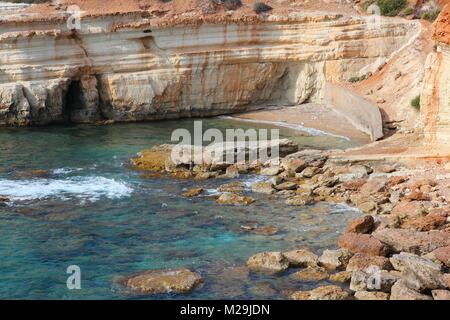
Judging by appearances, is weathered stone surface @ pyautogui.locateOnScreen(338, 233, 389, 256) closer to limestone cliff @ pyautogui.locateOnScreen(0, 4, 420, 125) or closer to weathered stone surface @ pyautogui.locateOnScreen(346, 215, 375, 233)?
weathered stone surface @ pyautogui.locateOnScreen(346, 215, 375, 233)

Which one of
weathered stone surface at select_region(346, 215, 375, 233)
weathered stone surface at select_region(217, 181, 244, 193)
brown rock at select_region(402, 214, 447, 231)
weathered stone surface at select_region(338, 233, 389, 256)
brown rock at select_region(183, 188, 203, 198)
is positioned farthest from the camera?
weathered stone surface at select_region(217, 181, 244, 193)

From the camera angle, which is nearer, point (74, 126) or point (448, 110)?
point (448, 110)

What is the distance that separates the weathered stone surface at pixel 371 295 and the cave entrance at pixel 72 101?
2703 cm

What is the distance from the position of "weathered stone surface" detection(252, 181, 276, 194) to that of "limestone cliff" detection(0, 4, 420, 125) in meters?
15.8

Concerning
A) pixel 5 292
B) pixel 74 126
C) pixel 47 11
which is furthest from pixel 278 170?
pixel 47 11

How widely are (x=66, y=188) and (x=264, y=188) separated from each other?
7.09 metres

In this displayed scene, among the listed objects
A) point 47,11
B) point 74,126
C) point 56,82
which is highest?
point 47,11

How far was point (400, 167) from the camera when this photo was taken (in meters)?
24.0

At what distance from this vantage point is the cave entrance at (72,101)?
38.0 meters

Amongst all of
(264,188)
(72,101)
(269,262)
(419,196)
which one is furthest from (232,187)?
(72,101)

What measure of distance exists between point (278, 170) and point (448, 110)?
6605 millimetres

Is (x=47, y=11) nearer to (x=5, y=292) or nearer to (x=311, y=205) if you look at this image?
(x=311, y=205)

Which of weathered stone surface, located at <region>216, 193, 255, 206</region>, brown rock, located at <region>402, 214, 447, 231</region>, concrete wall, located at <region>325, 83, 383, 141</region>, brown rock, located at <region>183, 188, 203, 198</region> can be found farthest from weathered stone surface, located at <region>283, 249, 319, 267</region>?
concrete wall, located at <region>325, 83, 383, 141</region>

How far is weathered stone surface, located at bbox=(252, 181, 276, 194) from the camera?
23.3 metres
